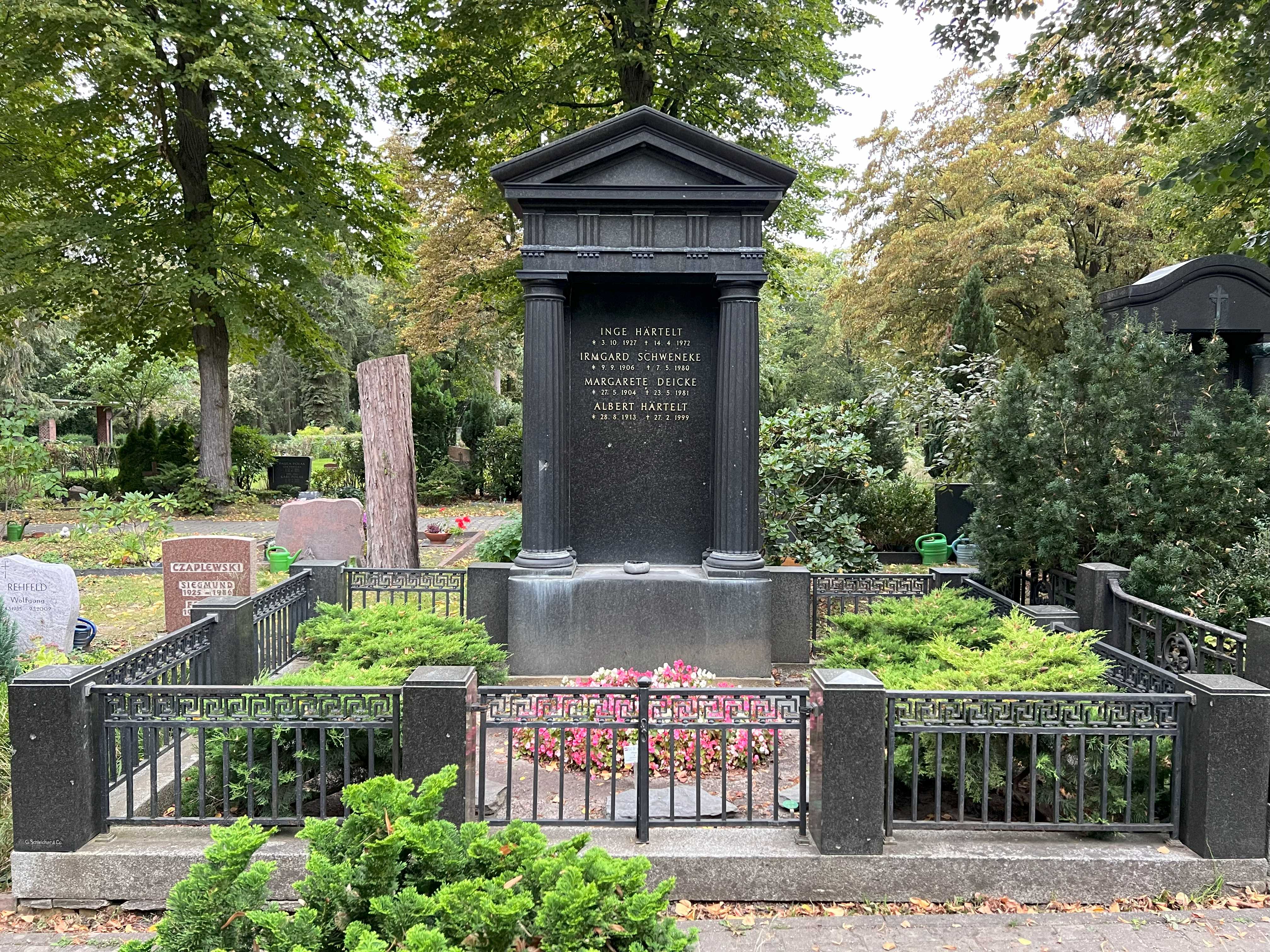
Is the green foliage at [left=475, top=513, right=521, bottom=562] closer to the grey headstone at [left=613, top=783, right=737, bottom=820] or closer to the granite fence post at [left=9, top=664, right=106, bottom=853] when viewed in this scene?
the grey headstone at [left=613, top=783, right=737, bottom=820]

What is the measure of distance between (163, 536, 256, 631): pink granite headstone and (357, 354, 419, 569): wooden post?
2.22 metres

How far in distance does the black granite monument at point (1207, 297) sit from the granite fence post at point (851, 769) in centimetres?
669

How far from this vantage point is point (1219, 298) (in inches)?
362

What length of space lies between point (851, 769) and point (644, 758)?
1065 millimetres

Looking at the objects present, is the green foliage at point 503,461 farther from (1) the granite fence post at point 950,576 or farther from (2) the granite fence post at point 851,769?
(2) the granite fence post at point 851,769

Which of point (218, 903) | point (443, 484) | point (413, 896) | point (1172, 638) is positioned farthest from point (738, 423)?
point (443, 484)

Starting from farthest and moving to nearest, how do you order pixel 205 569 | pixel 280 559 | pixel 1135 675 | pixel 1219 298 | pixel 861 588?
pixel 280 559, pixel 205 569, pixel 1219 298, pixel 861 588, pixel 1135 675

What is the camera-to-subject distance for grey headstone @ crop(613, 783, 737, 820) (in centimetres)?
491

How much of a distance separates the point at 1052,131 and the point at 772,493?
2346 centimetres

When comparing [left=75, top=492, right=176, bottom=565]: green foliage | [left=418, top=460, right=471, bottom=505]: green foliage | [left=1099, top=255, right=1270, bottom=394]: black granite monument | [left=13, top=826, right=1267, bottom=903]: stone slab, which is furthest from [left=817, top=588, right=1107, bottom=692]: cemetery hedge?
[left=418, top=460, right=471, bottom=505]: green foliage

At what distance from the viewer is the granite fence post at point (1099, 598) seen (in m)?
6.69

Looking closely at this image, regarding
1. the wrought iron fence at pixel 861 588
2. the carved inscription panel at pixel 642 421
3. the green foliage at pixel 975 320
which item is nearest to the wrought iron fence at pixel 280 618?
the carved inscription panel at pixel 642 421

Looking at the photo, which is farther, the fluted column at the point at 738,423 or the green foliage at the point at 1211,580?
the fluted column at the point at 738,423

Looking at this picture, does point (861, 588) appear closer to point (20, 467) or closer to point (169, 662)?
point (169, 662)
